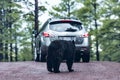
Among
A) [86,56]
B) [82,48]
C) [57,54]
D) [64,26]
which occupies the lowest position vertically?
[86,56]

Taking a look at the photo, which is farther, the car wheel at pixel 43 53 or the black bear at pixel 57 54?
the car wheel at pixel 43 53

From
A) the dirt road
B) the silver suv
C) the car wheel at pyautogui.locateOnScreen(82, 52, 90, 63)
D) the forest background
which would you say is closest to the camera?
the dirt road

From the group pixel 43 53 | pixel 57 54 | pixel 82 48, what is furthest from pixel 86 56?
pixel 57 54

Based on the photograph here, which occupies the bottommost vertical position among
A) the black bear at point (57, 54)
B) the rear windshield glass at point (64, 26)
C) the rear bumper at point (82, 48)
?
the rear bumper at point (82, 48)

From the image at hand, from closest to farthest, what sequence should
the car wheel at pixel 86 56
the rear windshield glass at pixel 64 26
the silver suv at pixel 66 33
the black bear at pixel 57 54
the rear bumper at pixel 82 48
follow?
1. the black bear at pixel 57 54
2. the silver suv at pixel 66 33
3. the rear windshield glass at pixel 64 26
4. the rear bumper at pixel 82 48
5. the car wheel at pixel 86 56

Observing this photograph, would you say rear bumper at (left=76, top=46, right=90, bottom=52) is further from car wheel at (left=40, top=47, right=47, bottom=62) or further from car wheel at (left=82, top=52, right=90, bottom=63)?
car wheel at (left=40, top=47, right=47, bottom=62)

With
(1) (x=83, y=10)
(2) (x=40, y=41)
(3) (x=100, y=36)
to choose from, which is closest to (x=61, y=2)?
(1) (x=83, y=10)

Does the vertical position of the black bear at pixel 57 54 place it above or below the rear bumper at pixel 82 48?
above

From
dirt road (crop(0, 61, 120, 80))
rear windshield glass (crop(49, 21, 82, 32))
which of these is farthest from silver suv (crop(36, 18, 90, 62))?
dirt road (crop(0, 61, 120, 80))

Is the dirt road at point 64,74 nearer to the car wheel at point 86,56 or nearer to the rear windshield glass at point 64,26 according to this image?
the rear windshield glass at point 64,26

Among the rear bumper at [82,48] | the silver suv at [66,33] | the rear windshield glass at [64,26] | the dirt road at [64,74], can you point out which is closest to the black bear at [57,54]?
the dirt road at [64,74]

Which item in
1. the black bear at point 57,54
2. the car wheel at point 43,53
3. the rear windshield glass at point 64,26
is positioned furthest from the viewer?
the car wheel at point 43,53

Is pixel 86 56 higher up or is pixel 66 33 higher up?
pixel 66 33

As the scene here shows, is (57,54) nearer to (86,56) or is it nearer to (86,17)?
(86,56)
